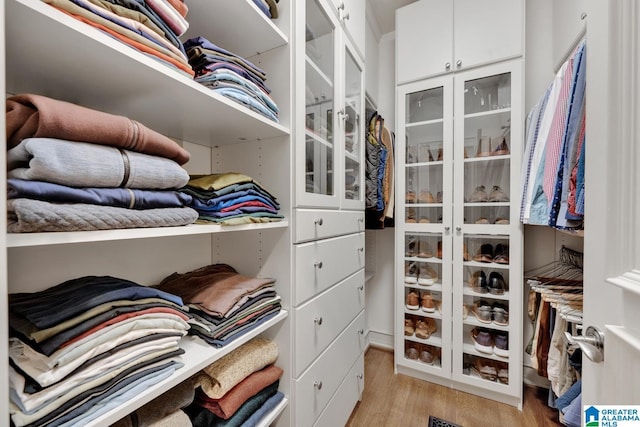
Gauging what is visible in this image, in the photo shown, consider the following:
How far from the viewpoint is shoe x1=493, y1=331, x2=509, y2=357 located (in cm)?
159

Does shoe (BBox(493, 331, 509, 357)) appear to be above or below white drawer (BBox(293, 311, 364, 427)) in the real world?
below

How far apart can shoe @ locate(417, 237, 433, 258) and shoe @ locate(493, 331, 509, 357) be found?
0.62 meters

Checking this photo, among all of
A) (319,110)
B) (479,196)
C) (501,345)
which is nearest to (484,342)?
(501,345)

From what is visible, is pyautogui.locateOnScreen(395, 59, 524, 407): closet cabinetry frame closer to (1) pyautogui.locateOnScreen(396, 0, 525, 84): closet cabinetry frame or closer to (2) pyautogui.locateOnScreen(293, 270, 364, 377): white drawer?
(1) pyautogui.locateOnScreen(396, 0, 525, 84): closet cabinetry frame

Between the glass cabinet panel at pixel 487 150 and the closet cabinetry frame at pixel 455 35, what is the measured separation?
0.15m

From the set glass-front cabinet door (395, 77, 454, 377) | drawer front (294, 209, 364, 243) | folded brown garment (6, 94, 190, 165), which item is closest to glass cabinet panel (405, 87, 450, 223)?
glass-front cabinet door (395, 77, 454, 377)

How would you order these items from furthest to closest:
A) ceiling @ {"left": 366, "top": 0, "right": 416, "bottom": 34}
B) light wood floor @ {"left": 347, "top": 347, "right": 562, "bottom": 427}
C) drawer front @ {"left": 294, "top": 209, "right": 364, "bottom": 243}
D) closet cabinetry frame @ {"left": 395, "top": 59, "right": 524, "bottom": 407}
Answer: ceiling @ {"left": 366, "top": 0, "right": 416, "bottom": 34} < closet cabinetry frame @ {"left": 395, "top": 59, "right": 524, "bottom": 407} < light wood floor @ {"left": 347, "top": 347, "right": 562, "bottom": 427} < drawer front @ {"left": 294, "top": 209, "right": 364, "bottom": 243}

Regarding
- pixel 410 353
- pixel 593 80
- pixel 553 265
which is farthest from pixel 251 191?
pixel 553 265

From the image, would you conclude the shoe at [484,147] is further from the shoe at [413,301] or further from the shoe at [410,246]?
the shoe at [413,301]

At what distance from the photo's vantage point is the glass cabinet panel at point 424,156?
177 cm

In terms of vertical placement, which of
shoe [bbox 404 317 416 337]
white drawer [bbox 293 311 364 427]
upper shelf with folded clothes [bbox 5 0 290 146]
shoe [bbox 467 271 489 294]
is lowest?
shoe [bbox 404 317 416 337]

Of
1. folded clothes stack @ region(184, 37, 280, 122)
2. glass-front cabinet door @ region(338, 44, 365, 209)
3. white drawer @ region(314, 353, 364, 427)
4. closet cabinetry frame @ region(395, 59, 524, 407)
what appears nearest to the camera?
folded clothes stack @ region(184, 37, 280, 122)

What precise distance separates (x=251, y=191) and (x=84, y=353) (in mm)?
512

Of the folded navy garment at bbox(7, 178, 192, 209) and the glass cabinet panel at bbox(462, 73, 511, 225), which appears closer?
the folded navy garment at bbox(7, 178, 192, 209)
